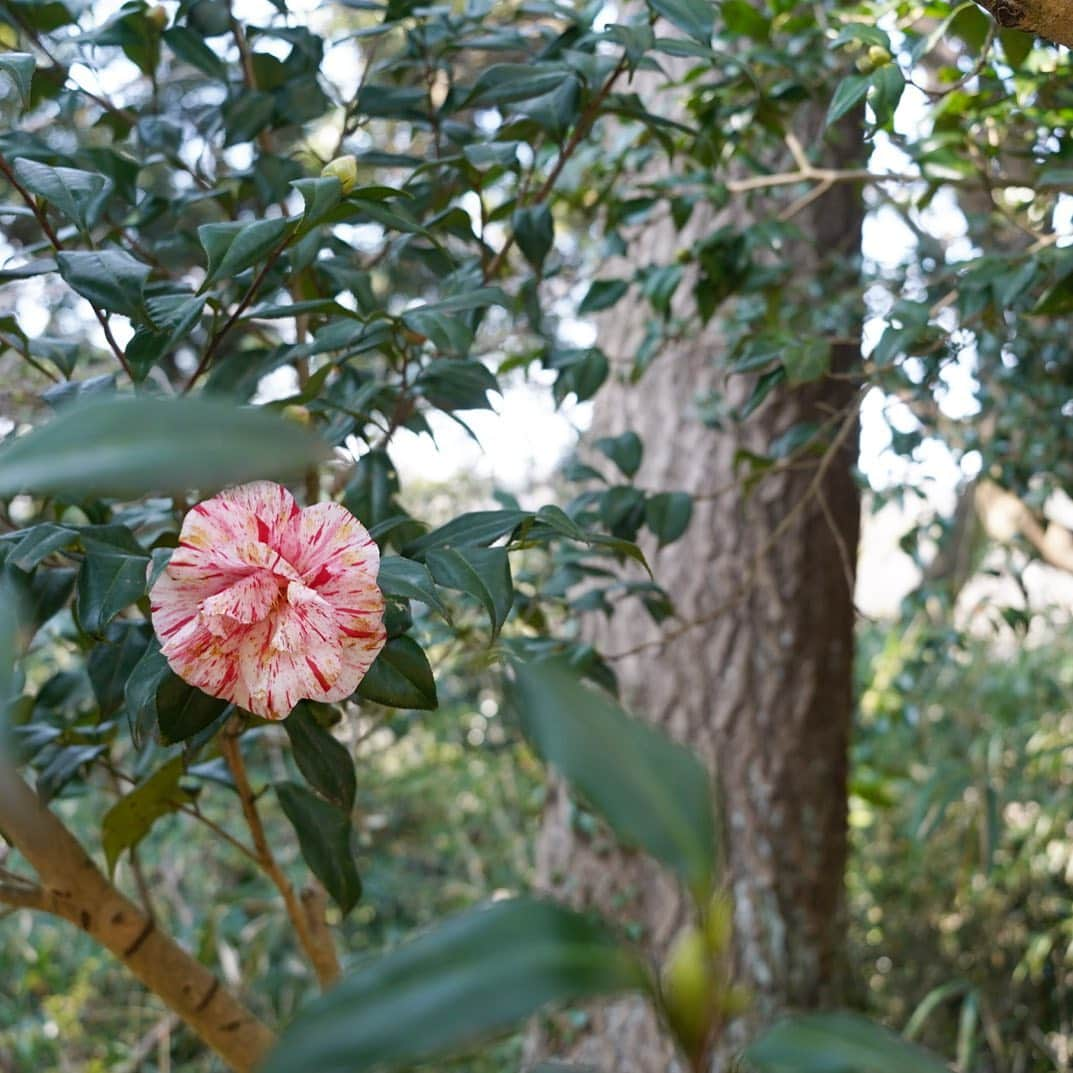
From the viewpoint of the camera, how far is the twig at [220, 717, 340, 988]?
815mm

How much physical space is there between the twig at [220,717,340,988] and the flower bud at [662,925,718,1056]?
52 cm

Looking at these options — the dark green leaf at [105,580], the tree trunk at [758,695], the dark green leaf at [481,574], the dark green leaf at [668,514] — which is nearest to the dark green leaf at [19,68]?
the dark green leaf at [105,580]

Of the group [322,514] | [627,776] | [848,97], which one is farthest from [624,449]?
[627,776]

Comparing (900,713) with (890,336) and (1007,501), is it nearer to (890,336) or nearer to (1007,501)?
(1007,501)

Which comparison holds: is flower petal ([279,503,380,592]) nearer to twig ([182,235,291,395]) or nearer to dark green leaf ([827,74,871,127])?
twig ([182,235,291,395])

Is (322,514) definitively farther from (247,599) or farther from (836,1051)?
(836,1051)

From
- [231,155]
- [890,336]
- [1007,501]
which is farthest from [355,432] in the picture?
[1007,501]

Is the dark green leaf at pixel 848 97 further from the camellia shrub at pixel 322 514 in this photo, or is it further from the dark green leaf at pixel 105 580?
the dark green leaf at pixel 105 580

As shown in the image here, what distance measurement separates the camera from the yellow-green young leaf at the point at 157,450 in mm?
262

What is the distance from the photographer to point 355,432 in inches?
Answer: 34.2

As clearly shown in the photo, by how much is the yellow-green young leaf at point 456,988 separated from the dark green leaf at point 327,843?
53 centimetres

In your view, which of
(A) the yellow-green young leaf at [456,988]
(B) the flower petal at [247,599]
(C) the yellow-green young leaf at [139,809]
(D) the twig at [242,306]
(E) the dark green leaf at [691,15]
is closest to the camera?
(A) the yellow-green young leaf at [456,988]

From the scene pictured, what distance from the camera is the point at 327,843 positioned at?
80 cm

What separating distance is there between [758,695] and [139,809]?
119cm
